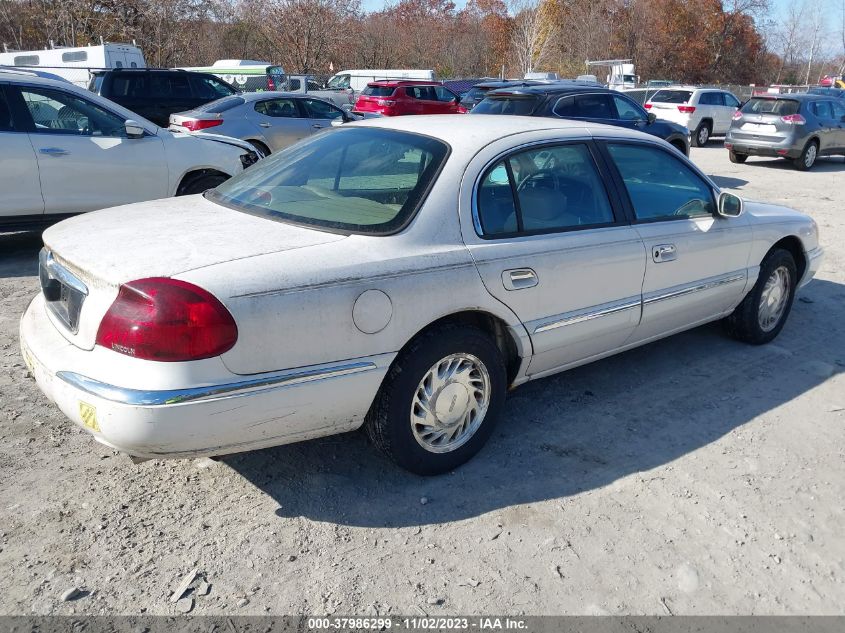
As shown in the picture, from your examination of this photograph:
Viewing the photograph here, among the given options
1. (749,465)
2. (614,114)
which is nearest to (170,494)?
(749,465)

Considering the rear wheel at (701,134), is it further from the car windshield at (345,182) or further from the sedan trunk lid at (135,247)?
the sedan trunk lid at (135,247)

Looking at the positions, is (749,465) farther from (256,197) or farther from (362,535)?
(256,197)

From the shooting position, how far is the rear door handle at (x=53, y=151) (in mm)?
6719

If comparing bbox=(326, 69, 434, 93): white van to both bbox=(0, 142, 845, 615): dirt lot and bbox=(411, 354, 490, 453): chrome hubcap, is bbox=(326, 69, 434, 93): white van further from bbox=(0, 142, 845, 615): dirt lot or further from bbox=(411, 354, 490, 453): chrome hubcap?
bbox=(411, 354, 490, 453): chrome hubcap

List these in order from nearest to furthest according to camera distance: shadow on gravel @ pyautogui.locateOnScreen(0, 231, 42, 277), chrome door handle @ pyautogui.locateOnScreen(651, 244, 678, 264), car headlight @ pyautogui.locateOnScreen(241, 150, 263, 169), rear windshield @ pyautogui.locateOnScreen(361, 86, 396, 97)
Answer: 1. chrome door handle @ pyautogui.locateOnScreen(651, 244, 678, 264)
2. shadow on gravel @ pyautogui.locateOnScreen(0, 231, 42, 277)
3. car headlight @ pyautogui.locateOnScreen(241, 150, 263, 169)
4. rear windshield @ pyautogui.locateOnScreen(361, 86, 396, 97)

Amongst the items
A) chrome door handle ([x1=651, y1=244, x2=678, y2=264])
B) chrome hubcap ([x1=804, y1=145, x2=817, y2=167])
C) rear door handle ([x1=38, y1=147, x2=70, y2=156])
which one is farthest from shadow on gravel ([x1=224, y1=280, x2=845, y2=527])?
chrome hubcap ([x1=804, y1=145, x2=817, y2=167])

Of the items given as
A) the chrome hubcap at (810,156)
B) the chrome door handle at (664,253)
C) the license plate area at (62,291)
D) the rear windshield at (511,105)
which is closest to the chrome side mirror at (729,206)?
the chrome door handle at (664,253)

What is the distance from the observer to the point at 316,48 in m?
34.3

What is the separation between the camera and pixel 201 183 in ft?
25.4

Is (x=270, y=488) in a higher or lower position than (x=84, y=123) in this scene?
lower

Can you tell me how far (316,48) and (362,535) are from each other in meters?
34.2

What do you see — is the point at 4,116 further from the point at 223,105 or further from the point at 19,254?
the point at 223,105

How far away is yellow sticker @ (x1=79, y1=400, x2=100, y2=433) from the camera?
2.73 metres

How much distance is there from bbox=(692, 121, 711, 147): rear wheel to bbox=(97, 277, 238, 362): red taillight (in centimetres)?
2108
